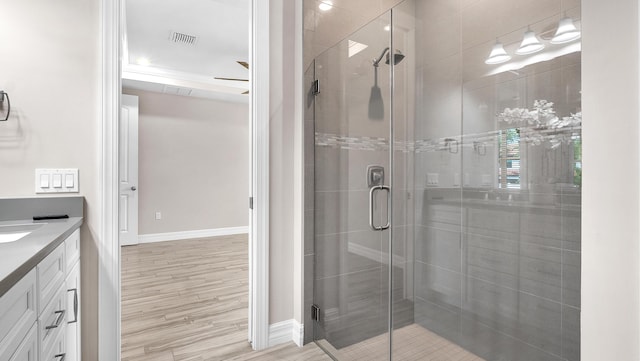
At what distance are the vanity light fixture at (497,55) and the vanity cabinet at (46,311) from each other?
1.93 m

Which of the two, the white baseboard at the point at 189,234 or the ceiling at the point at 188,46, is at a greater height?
the ceiling at the point at 188,46

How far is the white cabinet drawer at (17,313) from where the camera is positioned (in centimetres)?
73

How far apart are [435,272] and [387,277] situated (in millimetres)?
327

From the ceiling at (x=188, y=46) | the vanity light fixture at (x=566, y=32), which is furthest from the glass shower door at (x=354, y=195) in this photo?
the ceiling at (x=188, y=46)

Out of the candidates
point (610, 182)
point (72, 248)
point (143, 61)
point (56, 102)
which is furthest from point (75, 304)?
point (143, 61)

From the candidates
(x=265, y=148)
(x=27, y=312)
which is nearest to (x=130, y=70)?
(x=265, y=148)

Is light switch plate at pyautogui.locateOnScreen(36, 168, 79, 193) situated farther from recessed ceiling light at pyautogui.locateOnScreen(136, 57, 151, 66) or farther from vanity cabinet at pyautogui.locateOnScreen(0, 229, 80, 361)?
recessed ceiling light at pyautogui.locateOnScreen(136, 57, 151, 66)

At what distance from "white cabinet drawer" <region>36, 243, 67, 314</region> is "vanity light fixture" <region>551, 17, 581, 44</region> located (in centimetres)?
198

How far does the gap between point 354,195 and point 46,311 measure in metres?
1.43

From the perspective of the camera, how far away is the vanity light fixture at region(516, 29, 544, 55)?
1355 mm

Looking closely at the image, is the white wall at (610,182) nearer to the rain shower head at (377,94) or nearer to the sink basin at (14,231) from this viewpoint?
the rain shower head at (377,94)

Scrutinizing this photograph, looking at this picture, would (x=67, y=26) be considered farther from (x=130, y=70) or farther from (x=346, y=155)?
(x=130, y=70)

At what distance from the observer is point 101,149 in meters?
Result: 1.69

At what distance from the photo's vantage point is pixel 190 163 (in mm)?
5570
